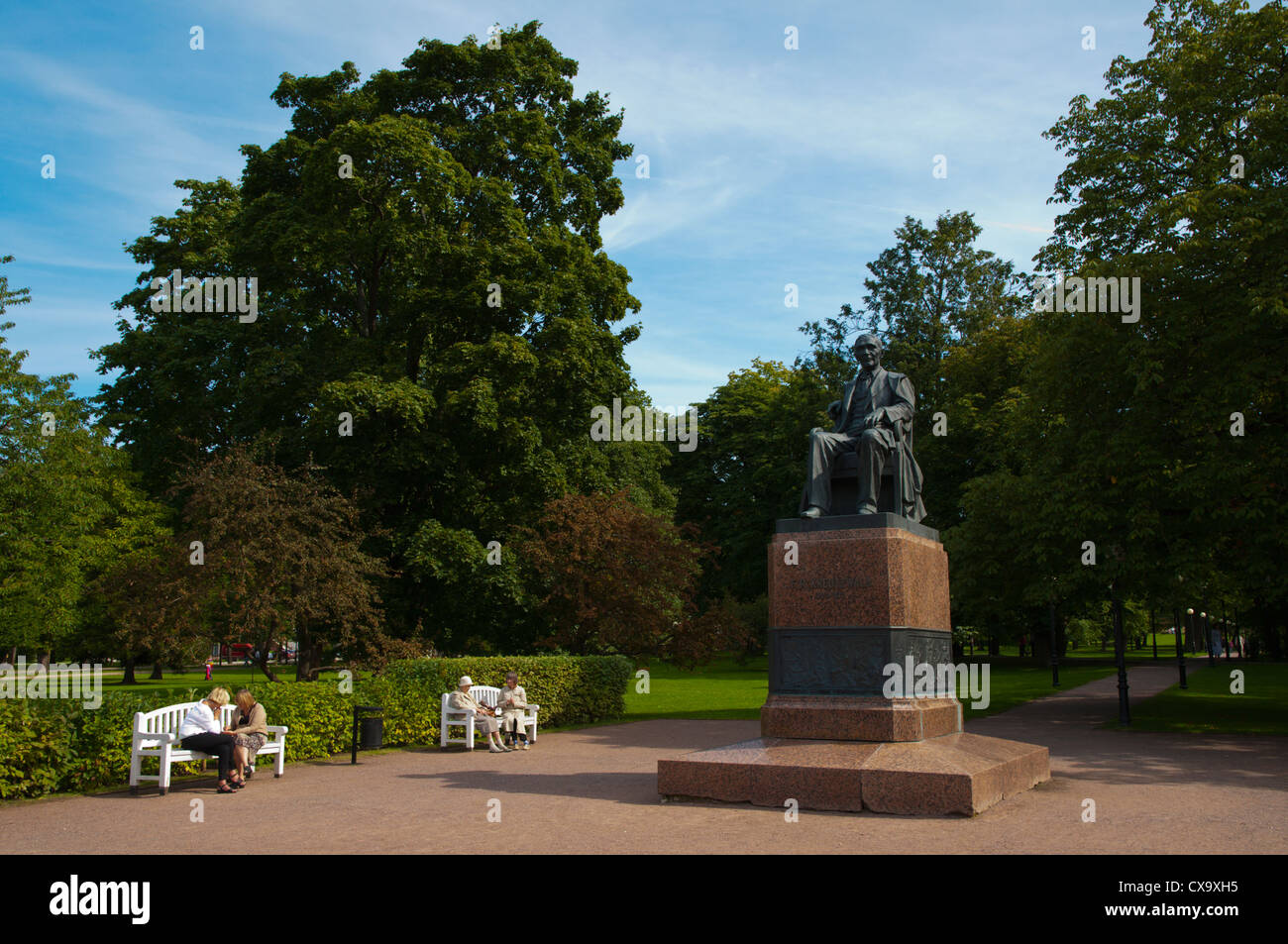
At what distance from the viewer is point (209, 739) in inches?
462

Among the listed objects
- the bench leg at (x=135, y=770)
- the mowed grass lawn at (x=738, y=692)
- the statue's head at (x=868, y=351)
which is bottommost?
the mowed grass lawn at (x=738, y=692)

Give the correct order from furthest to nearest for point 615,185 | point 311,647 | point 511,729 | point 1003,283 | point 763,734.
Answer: point 1003,283
point 615,185
point 311,647
point 511,729
point 763,734

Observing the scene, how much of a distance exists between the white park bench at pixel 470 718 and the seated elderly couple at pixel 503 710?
0.34 ft

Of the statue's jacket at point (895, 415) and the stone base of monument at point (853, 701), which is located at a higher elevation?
the statue's jacket at point (895, 415)

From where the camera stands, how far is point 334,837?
8430 millimetres

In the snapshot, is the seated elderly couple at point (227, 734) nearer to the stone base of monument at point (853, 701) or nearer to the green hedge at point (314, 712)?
the green hedge at point (314, 712)

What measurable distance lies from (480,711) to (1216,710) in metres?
17.5

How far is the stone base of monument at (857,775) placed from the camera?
Result: 888 cm

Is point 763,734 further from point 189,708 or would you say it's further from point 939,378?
point 939,378

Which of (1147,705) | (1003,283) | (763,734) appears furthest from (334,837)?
(1003,283)

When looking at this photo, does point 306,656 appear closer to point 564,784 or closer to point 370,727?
point 370,727

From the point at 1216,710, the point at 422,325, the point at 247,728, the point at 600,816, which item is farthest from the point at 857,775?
the point at 422,325

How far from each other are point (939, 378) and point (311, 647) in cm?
2928

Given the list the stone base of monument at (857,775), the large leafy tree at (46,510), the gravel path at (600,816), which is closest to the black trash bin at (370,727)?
the gravel path at (600,816)
